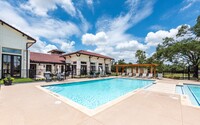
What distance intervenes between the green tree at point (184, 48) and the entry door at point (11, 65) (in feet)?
67.6

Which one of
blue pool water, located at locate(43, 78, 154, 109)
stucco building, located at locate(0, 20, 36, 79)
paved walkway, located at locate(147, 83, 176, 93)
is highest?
stucco building, located at locate(0, 20, 36, 79)

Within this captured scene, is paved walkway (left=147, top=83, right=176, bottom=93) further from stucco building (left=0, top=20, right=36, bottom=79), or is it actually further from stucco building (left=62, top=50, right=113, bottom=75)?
stucco building (left=0, top=20, right=36, bottom=79)

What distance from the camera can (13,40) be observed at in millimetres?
12750

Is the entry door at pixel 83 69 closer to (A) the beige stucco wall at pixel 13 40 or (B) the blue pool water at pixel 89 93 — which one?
(B) the blue pool water at pixel 89 93

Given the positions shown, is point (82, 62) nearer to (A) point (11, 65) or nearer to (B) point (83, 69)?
(B) point (83, 69)

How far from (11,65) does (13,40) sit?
9.31 ft

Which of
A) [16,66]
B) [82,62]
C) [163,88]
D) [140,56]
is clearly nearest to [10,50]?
[16,66]

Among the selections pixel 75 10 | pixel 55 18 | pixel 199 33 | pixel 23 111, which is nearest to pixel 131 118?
pixel 23 111

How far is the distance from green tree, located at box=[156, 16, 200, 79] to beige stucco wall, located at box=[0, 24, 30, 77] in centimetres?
2010

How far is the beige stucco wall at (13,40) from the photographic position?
39.3ft

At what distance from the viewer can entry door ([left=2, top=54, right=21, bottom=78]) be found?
39.3 ft

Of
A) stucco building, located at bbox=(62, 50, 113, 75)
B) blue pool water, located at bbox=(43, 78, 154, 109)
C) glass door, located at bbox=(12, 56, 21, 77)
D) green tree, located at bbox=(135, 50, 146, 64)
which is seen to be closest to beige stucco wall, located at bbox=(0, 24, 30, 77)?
glass door, located at bbox=(12, 56, 21, 77)

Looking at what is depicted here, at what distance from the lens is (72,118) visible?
320cm

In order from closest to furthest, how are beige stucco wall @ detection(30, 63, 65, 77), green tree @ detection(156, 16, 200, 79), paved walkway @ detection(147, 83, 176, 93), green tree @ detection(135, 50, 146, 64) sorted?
paved walkway @ detection(147, 83, 176, 93), green tree @ detection(156, 16, 200, 79), beige stucco wall @ detection(30, 63, 65, 77), green tree @ detection(135, 50, 146, 64)
